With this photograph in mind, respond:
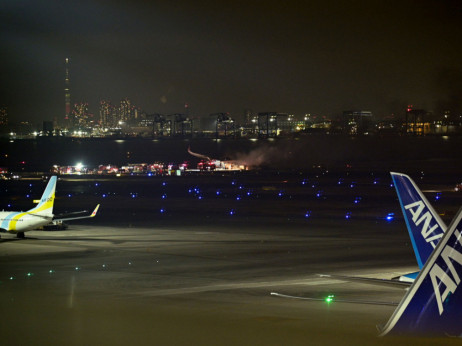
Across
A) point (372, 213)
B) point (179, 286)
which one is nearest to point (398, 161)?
point (372, 213)

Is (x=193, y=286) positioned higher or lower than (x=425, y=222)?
lower

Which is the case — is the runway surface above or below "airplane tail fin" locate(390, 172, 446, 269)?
below

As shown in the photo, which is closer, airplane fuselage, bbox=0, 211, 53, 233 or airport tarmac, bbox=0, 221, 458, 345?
airport tarmac, bbox=0, 221, 458, 345

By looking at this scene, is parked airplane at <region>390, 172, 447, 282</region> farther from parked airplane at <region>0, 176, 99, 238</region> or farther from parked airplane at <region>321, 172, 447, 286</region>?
parked airplane at <region>0, 176, 99, 238</region>

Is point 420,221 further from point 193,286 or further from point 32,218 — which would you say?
point 32,218

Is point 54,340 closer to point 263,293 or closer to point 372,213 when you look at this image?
point 263,293

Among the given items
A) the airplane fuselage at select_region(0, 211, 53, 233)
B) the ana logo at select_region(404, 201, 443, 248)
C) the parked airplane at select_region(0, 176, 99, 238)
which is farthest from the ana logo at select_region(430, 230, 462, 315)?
the airplane fuselage at select_region(0, 211, 53, 233)

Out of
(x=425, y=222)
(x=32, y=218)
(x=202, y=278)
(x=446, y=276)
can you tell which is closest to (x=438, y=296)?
(x=446, y=276)
